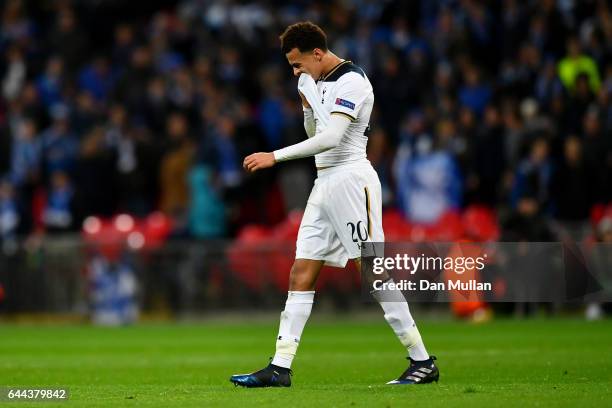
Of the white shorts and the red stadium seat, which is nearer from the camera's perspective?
the white shorts

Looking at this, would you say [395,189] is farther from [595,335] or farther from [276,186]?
[595,335]

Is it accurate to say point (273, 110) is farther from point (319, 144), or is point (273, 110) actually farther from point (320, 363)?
point (319, 144)

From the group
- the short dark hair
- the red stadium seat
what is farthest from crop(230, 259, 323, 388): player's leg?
the red stadium seat

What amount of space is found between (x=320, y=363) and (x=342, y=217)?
12.4 feet

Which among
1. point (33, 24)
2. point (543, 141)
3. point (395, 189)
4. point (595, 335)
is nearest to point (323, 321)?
point (395, 189)

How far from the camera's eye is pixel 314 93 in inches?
411

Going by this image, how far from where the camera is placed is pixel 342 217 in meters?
10.3

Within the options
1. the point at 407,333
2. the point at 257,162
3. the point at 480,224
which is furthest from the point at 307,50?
the point at 480,224

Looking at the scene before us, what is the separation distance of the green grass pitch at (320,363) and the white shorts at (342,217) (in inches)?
41.6

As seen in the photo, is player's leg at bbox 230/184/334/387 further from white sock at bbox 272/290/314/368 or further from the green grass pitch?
the green grass pitch

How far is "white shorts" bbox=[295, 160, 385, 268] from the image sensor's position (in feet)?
33.9

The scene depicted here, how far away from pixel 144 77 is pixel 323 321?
6.65 metres

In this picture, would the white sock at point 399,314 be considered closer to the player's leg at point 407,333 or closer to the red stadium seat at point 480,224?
the player's leg at point 407,333

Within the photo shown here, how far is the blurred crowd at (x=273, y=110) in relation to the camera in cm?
2122
